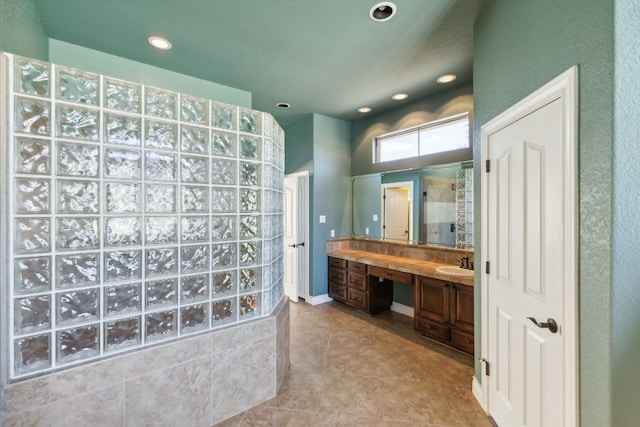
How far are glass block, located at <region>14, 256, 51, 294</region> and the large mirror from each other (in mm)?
3503

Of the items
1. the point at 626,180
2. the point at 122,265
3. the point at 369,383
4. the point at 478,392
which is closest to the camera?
the point at 626,180

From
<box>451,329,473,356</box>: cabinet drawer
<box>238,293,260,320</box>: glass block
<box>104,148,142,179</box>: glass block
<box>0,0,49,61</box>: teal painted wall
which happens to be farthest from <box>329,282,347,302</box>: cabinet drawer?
<box>0,0,49,61</box>: teal painted wall

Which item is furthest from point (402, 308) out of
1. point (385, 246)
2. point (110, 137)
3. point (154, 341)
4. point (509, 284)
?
point (110, 137)

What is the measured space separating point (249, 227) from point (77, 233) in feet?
3.26

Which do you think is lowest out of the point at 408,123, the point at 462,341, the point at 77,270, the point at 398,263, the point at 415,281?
the point at 462,341

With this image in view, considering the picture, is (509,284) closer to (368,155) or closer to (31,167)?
(31,167)

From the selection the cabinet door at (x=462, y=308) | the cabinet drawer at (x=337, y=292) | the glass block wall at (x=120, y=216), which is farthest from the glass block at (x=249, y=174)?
the cabinet drawer at (x=337, y=292)

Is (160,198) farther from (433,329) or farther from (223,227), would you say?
(433,329)

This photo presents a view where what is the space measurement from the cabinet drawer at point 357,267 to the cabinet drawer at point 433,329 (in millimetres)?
967

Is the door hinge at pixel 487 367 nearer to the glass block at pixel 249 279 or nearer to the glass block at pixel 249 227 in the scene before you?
the glass block at pixel 249 279

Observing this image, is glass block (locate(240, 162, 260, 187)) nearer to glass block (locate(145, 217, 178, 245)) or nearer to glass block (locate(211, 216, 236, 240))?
glass block (locate(211, 216, 236, 240))

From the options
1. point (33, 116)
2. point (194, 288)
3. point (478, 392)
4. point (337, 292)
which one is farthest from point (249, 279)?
point (337, 292)

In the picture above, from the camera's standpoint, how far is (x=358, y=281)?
13.0ft

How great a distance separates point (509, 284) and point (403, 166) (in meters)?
2.44
